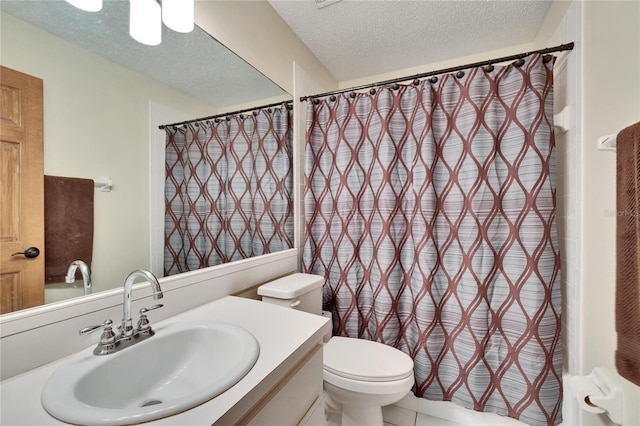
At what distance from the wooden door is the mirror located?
0.02 m

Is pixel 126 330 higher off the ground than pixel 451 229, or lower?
lower

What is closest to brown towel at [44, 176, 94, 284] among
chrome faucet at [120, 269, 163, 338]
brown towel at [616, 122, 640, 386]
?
chrome faucet at [120, 269, 163, 338]

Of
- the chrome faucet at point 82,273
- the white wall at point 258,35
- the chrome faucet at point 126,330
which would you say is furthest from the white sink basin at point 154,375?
the white wall at point 258,35

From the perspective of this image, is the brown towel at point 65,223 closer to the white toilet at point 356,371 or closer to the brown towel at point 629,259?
the white toilet at point 356,371

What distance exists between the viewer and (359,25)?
5.39ft

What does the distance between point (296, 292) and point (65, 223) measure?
0.88 meters

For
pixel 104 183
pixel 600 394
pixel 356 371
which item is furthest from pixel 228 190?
pixel 600 394

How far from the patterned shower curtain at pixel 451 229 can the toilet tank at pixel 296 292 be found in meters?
0.25

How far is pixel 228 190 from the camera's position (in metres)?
1.35

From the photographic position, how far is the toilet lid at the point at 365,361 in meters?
1.18

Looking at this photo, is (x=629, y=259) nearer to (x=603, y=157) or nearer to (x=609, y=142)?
(x=609, y=142)

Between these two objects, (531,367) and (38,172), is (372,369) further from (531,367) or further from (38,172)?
(38,172)

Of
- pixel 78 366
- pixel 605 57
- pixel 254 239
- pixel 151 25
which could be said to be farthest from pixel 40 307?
pixel 605 57

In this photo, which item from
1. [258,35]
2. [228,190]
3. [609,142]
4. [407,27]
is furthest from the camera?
[407,27]
